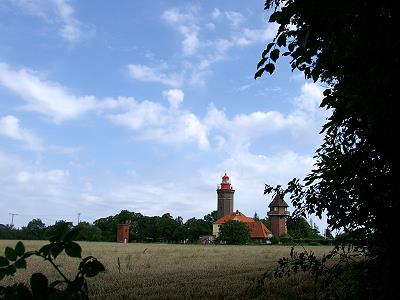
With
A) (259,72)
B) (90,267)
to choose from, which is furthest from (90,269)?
(259,72)

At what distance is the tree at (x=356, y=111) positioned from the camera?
254 centimetres

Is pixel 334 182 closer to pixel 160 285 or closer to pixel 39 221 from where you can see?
pixel 160 285

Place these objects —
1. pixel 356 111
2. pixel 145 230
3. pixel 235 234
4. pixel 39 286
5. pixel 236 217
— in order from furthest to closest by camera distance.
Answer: pixel 236 217
pixel 145 230
pixel 235 234
pixel 356 111
pixel 39 286

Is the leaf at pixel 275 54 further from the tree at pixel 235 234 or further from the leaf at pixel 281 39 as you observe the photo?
the tree at pixel 235 234

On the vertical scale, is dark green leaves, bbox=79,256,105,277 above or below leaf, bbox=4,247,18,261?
below

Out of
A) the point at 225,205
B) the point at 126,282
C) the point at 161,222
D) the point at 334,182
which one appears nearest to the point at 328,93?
the point at 334,182

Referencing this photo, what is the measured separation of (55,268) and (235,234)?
88744 millimetres

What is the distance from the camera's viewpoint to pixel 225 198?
432 feet

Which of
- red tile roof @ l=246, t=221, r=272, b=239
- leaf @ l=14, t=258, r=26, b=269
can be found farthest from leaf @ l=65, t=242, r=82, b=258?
red tile roof @ l=246, t=221, r=272, b=239

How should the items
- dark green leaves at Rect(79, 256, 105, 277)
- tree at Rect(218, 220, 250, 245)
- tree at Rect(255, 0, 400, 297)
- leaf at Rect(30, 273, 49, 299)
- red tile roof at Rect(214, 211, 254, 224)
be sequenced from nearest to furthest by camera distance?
leaf at Rect(30, 273, 49, 299) → dark green leaves at Rect(79, 256, 105, 277) → tree at Rect(255, 0, 400, 297) → tree at Rect(218, 220, 250, 245) → red tile roof at Rect(214, 211, 254, 224)

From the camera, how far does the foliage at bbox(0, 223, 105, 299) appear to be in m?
1.26

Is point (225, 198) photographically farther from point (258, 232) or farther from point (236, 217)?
point (258, 232)

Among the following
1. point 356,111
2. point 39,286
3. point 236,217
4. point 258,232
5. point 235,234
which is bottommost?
point 39,286

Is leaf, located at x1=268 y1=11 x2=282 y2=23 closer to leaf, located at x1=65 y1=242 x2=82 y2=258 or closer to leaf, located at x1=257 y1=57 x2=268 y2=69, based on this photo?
leaf, located at x1=257 y1=57 x2=268 y2=69
